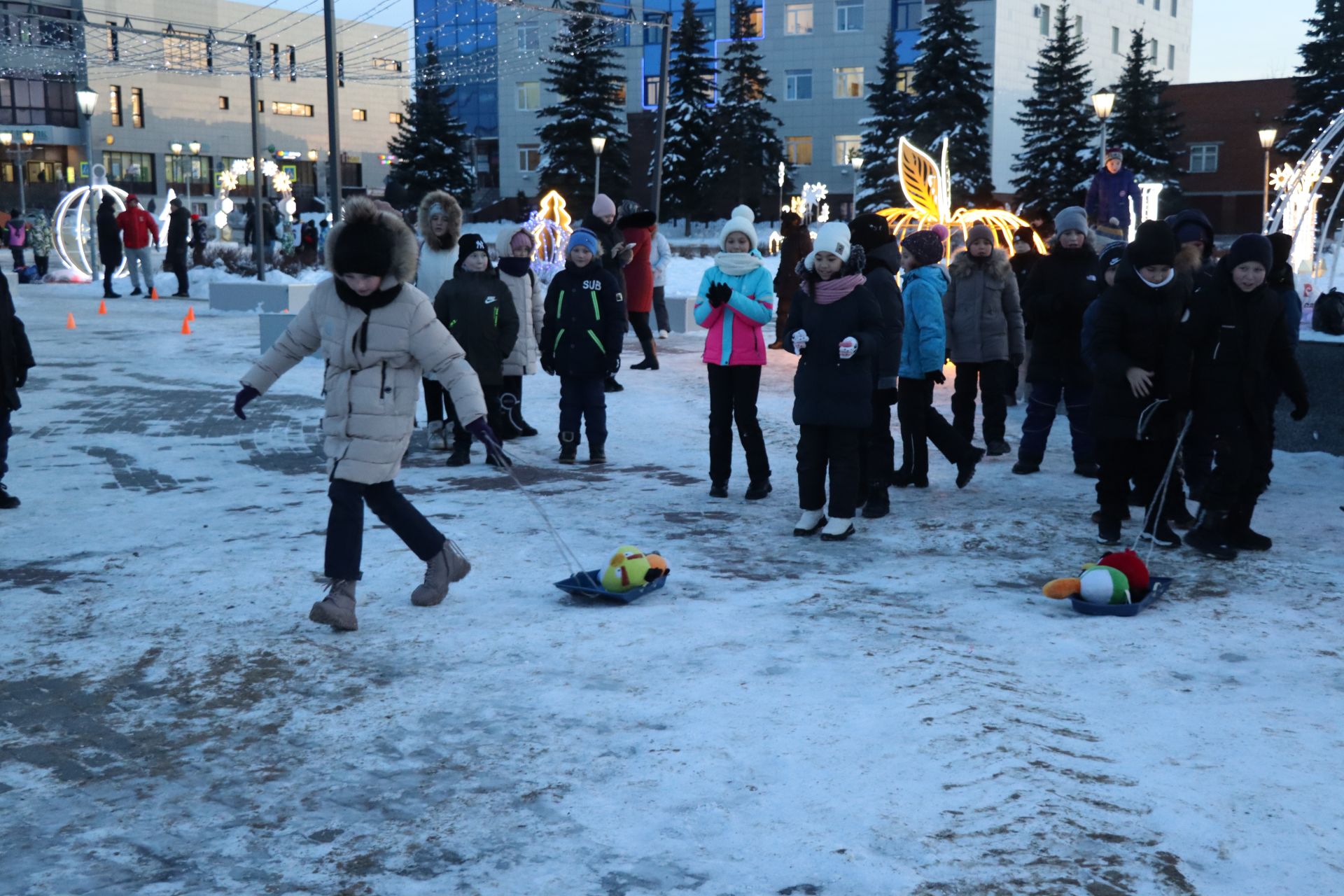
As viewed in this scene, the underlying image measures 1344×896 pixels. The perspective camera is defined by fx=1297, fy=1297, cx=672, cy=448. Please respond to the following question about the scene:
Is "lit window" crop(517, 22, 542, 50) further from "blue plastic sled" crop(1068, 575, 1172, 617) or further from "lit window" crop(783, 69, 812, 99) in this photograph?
"blue plastic sled" crop(1068, 575, 1172, 617)

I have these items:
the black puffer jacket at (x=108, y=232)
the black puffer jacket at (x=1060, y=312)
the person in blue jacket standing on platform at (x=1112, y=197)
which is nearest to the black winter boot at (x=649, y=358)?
the person in blue jacket standing on platform at (x=1112, y=197)

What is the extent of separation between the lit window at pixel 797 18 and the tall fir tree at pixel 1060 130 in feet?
53.9

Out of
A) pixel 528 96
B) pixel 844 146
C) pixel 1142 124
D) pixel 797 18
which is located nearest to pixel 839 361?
pixel 1142 124

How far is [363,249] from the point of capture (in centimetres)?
533

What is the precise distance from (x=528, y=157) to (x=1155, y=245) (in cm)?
6766

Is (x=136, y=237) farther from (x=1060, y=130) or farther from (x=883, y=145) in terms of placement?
(x=1060, y=130)

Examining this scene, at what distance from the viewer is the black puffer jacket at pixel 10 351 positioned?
7781 mm

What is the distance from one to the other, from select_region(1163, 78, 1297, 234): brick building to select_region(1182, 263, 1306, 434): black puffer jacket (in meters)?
59.0

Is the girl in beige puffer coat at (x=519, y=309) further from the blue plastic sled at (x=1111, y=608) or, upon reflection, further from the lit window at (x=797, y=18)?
the lit window at (x=797, y=18)

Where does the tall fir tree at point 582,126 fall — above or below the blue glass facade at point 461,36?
below

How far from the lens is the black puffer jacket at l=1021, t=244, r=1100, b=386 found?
8.95m

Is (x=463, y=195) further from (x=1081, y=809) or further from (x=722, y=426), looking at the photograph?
(x=1081, y=809)

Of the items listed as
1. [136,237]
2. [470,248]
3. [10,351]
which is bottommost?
[10,351]

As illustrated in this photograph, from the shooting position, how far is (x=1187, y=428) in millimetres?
7016
